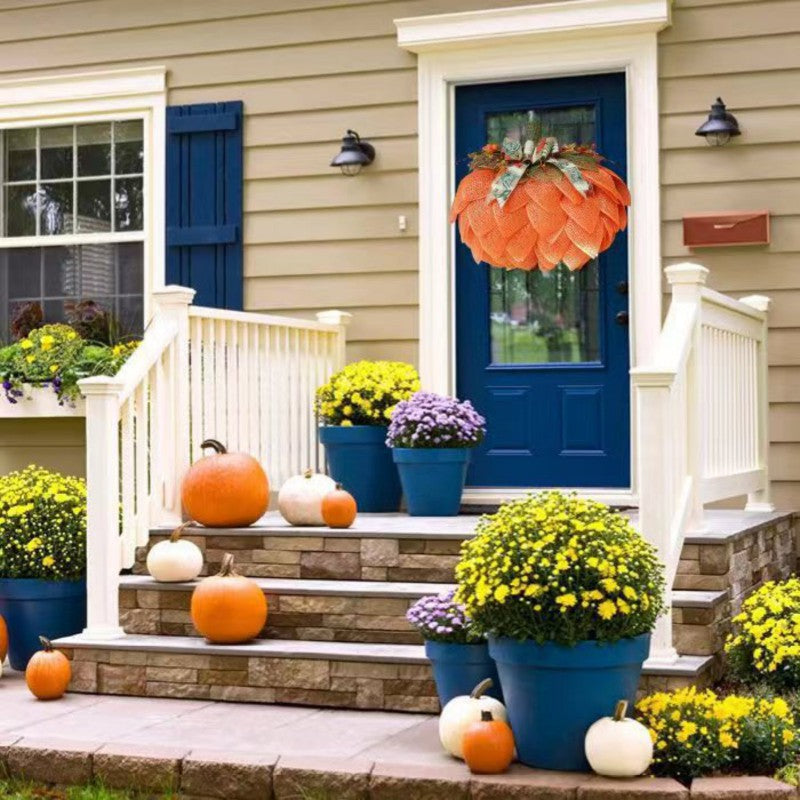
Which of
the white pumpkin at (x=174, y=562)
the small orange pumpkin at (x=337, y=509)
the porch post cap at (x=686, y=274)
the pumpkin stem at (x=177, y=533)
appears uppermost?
the porch post cap at (x=686, y=274)

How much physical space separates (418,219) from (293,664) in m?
2.66

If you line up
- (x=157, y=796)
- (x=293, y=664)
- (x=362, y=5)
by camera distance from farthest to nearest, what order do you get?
(x=362, y=5)
(x=293, y=664)
(x=157, y=796)

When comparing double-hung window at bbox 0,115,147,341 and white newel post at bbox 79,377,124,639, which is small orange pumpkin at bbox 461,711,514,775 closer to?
white newel post at bbox 79,377,124,639

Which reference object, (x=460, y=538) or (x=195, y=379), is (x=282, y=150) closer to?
(x=195, y=379)

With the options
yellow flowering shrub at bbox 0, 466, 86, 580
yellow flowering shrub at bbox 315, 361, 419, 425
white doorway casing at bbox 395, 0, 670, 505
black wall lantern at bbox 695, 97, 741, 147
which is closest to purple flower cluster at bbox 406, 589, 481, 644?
yellow flowering shrub at bbox 0, 466, 86, 580

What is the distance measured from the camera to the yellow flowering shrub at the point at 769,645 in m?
4.66

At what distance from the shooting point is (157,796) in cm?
419

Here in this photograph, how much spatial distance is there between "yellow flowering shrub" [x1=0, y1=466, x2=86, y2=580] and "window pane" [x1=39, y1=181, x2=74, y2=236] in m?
2.27

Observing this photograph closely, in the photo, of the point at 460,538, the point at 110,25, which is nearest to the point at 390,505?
the point at 460,538

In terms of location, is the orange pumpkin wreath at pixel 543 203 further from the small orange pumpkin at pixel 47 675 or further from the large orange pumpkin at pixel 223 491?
the small orange pumpkin at pixel 47 675

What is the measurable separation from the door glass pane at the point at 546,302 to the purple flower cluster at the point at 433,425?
2.38 ft

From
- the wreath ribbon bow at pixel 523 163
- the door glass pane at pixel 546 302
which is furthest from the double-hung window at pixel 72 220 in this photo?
the wreath ribbon bow at pixel 523 163

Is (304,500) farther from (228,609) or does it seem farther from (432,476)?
(228,609)

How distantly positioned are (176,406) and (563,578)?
238 cm
